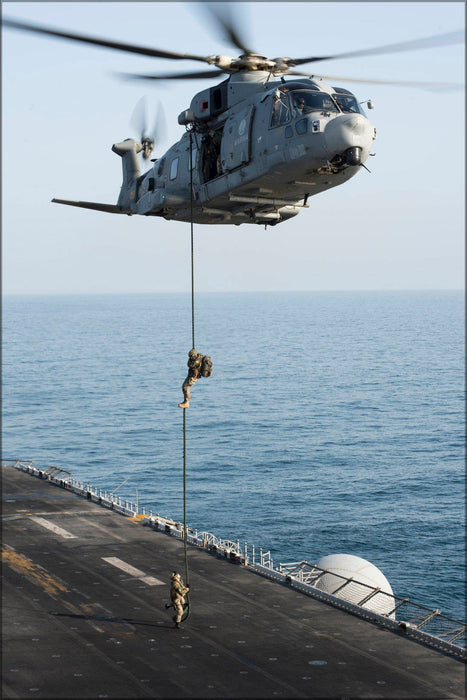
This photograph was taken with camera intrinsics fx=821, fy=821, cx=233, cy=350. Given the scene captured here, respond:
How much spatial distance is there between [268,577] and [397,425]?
56.8 meters

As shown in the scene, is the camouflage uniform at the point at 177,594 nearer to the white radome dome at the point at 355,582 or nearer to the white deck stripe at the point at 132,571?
the white deck stripe at the point at 132,571

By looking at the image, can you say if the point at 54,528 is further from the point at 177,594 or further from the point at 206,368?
the point at 206,368

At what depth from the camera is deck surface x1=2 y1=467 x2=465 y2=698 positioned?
957 inches

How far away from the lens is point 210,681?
2445 centimetres

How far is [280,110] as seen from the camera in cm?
2131

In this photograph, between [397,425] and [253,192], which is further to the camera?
[397,425]

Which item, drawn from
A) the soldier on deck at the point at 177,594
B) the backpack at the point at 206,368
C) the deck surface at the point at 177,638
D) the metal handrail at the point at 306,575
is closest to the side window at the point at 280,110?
the backpack at the point at 206,368

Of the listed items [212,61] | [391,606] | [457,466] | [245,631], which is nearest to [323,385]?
[457,466]

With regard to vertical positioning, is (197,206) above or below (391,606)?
above

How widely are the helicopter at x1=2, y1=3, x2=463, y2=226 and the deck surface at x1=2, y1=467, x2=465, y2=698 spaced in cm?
1394

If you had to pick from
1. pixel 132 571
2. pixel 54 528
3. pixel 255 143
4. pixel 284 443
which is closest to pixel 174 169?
pixel 255 143

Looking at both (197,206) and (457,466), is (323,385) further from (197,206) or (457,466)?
(197,206)

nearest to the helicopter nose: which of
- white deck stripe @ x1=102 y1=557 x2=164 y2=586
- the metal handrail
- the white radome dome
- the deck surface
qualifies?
the deck surface

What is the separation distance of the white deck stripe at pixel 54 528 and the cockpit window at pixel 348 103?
90.8 ft
